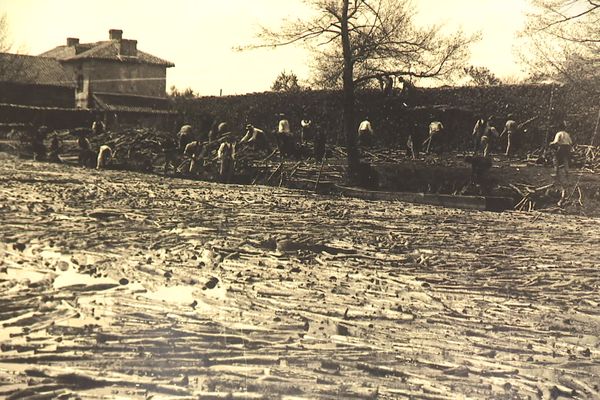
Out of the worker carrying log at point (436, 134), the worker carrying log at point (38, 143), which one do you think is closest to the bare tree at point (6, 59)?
the worker carrying log at point (38, 143)

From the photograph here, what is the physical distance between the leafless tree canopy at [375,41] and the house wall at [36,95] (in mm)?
3950

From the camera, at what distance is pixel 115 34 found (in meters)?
4.73

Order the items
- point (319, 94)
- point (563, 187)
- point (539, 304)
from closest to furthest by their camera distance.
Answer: point (539, 304) < point (563, 187) < point (319, 94)

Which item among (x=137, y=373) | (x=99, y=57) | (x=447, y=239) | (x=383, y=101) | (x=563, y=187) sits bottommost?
(x=137, y=373)

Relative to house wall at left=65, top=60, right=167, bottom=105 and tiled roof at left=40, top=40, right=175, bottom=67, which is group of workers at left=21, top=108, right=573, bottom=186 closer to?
house wall at left=65, top=60, right=167, bottom=105

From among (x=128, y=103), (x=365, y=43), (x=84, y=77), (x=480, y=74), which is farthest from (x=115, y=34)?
(x=480, y=74)

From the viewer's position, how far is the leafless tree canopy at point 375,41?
33.6 ft

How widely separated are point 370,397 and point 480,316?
61.3 inches

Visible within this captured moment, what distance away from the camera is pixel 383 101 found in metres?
16.6

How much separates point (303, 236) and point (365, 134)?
387 inches

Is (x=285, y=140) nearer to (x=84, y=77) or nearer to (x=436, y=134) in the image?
(x=436, y=134)

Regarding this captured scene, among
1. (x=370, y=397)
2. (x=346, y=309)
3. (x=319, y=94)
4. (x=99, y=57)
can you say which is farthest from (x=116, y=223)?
(x=319, y=94)

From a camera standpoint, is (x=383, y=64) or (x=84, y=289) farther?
(x=383, y=64)

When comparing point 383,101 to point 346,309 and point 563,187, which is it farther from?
point 346,309
